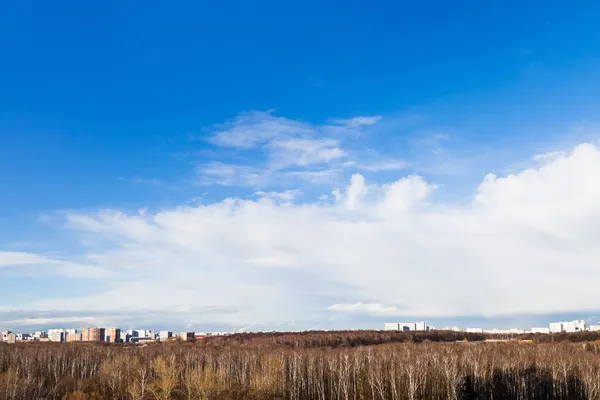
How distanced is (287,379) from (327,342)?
255ft

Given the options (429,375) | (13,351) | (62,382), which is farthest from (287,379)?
(13,351)

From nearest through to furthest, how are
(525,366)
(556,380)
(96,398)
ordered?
1. (96,398)
2. (556,380)
3. (525,366)

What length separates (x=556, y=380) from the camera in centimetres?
7700

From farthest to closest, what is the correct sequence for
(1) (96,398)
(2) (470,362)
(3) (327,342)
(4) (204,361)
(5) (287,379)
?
(3) (327,342)
(4) (204,361)
(5) (287,379)
(2) (470,362)
(1) (96,398)

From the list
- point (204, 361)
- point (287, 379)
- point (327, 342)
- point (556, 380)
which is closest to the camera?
point (556, 380)

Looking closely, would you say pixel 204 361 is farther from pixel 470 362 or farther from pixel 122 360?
pixel 470 362

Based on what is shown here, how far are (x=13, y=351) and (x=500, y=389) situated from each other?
10649 centimetres

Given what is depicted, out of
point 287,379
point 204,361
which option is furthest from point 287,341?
point 287,379

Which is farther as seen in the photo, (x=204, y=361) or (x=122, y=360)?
(x=204, y=361)

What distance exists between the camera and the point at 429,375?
87.4 m

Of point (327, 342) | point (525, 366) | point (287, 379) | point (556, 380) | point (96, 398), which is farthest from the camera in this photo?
point (327, 342)

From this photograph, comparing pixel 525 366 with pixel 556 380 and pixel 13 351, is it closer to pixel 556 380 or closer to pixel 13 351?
pixel 556 380

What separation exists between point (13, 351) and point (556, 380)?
4503 inches

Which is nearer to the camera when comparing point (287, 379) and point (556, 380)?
point (556, 380)
